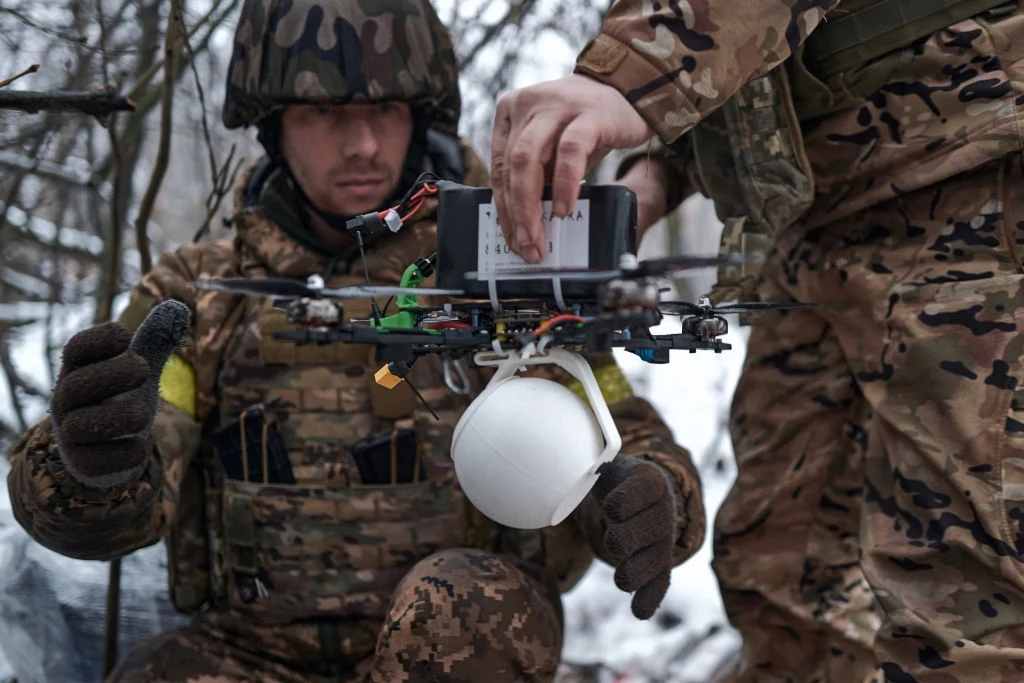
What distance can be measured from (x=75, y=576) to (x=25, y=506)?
0.82m

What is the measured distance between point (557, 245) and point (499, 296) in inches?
3.7

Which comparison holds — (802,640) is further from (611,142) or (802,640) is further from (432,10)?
(432,10)

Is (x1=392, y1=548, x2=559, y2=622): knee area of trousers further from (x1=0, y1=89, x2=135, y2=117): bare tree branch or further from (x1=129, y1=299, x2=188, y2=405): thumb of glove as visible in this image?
(x1=0, y1=89, x2=135, y2=117): bare tree branch

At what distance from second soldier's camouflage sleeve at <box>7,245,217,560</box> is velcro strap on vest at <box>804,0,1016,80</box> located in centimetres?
132

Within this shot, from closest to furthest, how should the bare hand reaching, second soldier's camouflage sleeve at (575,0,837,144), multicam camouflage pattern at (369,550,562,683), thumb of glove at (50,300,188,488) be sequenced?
the bare hand reaching → second soldier's camouflage sleeve at (575,0,837,144) → thumb of glove at (50,300,188,488) → multicam camouflage pattern at (369,550,562,683)

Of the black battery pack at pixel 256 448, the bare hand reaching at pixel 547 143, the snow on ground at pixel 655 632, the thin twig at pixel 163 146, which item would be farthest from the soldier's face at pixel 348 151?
the snow on ground at pixel 655 632

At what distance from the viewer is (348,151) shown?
5.60 ft

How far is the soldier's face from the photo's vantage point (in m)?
1.74

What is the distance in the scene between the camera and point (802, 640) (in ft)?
6.80

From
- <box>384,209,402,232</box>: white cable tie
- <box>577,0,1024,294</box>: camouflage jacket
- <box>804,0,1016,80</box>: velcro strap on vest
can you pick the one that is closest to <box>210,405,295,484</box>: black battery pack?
<box>384,209,402,232</box>: white cable tie

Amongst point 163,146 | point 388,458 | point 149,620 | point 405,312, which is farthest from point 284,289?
point 149,620

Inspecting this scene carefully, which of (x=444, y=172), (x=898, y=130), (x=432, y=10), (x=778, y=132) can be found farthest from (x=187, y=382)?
(x=898, y=130)

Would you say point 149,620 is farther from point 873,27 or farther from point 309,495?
point 873,27

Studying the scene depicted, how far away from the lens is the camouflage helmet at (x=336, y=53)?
1.67 meters
